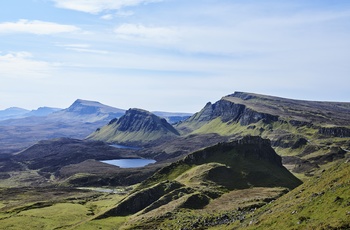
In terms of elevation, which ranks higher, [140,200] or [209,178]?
[209,178]

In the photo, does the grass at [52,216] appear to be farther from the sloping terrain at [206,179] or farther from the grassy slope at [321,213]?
the grassy slope at [321,213]

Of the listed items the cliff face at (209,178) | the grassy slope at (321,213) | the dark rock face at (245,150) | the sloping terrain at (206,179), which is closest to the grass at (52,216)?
the sloping terrain at (206,179)

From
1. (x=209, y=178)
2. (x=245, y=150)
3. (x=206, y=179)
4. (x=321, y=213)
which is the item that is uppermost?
(x=321, y=213)

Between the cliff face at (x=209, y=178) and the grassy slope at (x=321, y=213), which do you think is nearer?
the grassy slope at (x=321, y=213)

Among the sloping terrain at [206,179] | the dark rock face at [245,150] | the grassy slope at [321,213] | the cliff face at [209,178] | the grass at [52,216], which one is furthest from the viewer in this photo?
the dark rock face at [245,150]

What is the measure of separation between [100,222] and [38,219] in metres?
26.6

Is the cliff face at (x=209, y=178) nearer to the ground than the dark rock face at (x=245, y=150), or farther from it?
nearer to the ground

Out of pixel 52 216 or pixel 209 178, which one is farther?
pixel 209 178

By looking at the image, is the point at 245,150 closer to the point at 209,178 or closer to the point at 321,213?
the point at 209,178

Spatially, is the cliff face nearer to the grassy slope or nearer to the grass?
the grass

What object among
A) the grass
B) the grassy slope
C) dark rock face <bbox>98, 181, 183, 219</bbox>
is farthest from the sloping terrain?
the grassy slope

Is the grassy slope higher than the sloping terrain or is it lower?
higher

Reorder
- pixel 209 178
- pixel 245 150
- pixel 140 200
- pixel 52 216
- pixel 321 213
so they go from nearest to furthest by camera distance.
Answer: pixel 321 213, pixel 140 200, pixel 52 216, pixel 209 178, pixel 245 150

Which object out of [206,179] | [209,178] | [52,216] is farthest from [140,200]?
[209,178]
